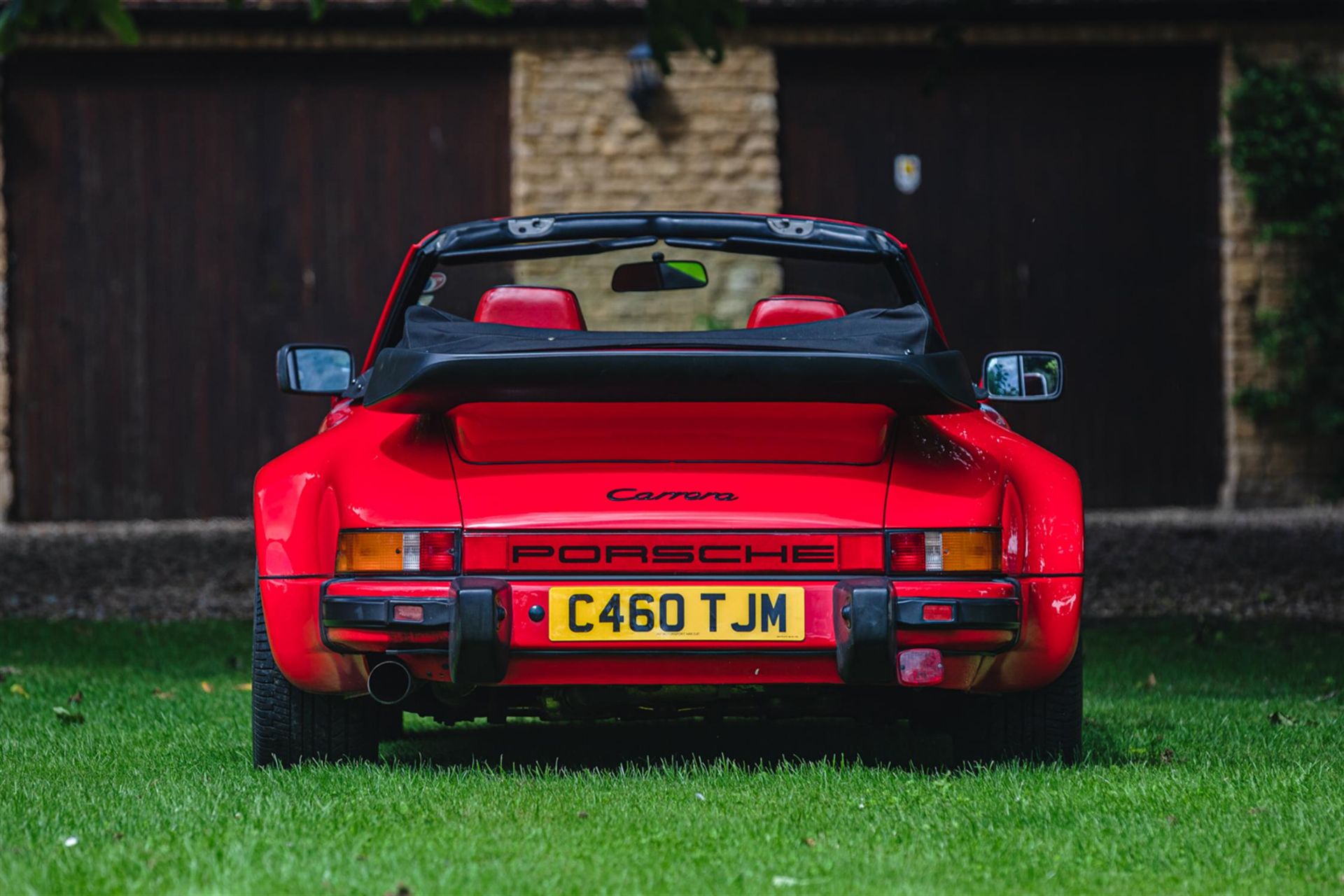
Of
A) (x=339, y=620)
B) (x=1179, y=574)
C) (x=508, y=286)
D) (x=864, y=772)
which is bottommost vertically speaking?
(x=1179, y=574)

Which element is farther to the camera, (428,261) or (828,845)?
(428,261)

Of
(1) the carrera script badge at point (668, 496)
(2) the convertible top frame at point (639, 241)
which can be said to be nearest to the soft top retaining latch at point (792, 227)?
(2) the convertible top frame at point (639, 241)

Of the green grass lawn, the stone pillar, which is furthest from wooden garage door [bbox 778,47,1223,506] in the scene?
the green grass lawn

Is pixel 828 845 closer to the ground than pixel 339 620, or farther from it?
closer to the ground

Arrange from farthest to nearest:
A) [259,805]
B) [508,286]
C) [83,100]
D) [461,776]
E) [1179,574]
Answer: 1. [83,100]
2. [1179,574]
3. [508,286]
4. [461,776]
5. [259,805]

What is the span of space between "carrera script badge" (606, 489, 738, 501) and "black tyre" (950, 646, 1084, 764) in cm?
85

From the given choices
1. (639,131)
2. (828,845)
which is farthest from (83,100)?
(828,845)

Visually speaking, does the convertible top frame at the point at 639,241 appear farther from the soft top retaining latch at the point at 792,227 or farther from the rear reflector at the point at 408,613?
the rear reflector at the point at 408,613

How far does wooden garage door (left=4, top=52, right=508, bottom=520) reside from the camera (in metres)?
12.1

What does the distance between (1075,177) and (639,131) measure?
3.39 meters

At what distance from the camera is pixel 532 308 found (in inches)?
165

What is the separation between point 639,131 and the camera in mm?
12250

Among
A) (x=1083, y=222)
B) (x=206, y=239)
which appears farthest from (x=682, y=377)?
(x=1083, y=222)

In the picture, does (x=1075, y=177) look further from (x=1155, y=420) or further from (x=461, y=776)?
(x=461, y=776)
